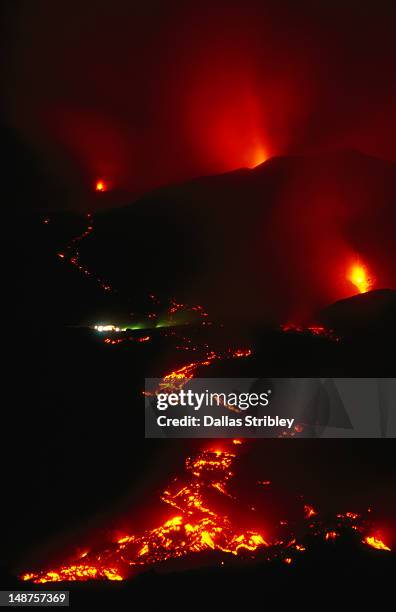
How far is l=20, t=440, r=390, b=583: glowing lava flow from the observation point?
6.59m

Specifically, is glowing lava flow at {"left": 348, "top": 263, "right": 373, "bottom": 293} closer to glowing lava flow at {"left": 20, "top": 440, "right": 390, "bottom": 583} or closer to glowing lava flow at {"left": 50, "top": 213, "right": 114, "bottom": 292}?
glowing lava flow at {"left": 50, "top": 213, "right": 114, "bottom": 292}

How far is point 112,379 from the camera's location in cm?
1046

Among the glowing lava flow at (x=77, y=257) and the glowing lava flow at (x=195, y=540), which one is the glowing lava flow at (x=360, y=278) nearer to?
the glowing lava flow at (x=77, y=257)

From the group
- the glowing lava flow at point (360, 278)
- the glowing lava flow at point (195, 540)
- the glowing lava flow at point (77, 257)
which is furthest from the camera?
the glowing lava flow at point (360, 278)

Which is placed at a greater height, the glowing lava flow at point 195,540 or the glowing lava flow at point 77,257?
the glowing lava flow at point 77,257

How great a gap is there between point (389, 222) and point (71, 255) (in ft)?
33.2

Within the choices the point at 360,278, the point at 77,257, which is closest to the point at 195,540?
the point at 77,257

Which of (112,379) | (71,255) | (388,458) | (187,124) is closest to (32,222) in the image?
(71,255)

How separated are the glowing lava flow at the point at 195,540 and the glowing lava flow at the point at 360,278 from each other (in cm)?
908

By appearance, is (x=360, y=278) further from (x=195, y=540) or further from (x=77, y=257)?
(x=195, y=540)

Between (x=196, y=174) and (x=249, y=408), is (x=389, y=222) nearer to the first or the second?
(x=249, y=408)

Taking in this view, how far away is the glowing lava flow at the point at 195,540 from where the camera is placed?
260 inches

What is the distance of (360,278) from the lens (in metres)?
15.9

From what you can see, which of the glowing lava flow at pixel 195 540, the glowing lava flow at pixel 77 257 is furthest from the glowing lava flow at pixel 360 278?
the glowing lava flow at pixel 195 540
